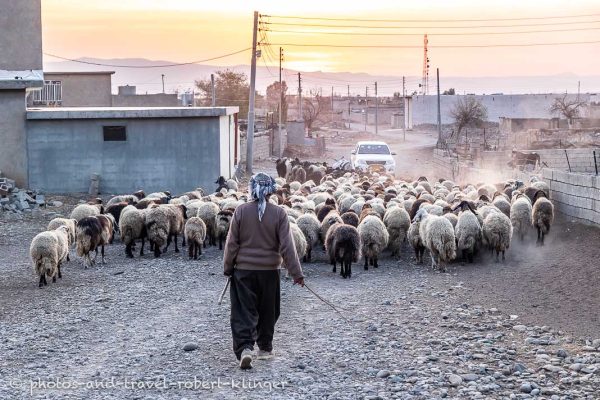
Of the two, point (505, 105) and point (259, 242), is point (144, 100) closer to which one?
point (505, 105)

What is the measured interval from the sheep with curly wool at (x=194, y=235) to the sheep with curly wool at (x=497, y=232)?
15.3 ft

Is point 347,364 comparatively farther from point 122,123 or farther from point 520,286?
point 122,123

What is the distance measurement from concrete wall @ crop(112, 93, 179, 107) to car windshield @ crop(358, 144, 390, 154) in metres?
15.9

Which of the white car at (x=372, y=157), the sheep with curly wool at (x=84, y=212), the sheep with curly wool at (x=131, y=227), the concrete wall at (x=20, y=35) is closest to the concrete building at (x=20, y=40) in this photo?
the concrete wall at (x=20, y=35)

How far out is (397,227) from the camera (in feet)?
49.7

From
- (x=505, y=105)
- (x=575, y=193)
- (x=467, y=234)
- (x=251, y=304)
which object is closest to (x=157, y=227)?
(x=467, y=234)

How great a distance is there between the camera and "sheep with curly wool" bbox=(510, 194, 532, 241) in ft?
52.7

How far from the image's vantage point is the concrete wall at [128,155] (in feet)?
79.6

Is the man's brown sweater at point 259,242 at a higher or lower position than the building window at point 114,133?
lower

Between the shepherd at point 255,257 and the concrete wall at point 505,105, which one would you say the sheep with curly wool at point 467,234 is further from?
the concrete wall at point 505,105

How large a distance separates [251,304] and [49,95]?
32.8m

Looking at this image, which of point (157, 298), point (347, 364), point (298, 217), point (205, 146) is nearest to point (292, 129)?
point (205, 146)

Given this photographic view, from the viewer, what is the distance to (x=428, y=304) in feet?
36.8

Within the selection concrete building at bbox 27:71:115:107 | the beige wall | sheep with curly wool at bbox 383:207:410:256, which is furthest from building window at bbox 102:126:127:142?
the beige wall
